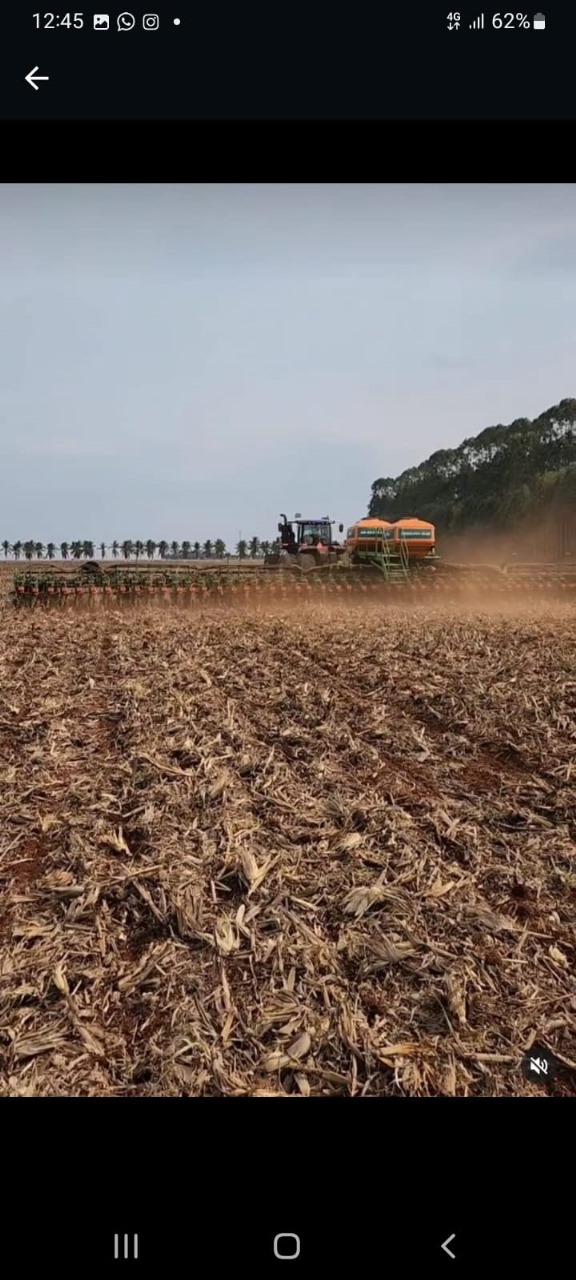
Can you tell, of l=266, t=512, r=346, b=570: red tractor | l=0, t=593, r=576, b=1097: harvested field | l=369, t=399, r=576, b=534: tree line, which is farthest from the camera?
l=369, t=399, r=576, b=534: tree line

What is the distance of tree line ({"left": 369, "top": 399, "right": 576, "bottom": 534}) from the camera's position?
5628 cm

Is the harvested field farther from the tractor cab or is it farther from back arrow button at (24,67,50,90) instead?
the tractor cab

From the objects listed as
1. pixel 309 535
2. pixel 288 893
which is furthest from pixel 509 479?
pixel 288 893

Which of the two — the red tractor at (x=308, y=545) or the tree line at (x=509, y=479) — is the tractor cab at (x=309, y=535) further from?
the tree line at (x=509, y=479)

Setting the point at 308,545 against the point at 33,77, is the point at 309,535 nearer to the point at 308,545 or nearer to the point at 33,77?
the point at 308,545

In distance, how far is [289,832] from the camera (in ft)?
15.6

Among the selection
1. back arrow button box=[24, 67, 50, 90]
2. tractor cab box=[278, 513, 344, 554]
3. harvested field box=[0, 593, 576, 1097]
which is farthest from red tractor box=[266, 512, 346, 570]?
back arrow button box=[24, 67, 50, 90]

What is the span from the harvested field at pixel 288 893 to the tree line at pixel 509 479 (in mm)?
51421

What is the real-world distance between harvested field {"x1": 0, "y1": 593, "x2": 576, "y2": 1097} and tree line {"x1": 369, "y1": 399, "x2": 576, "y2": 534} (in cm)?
5142
